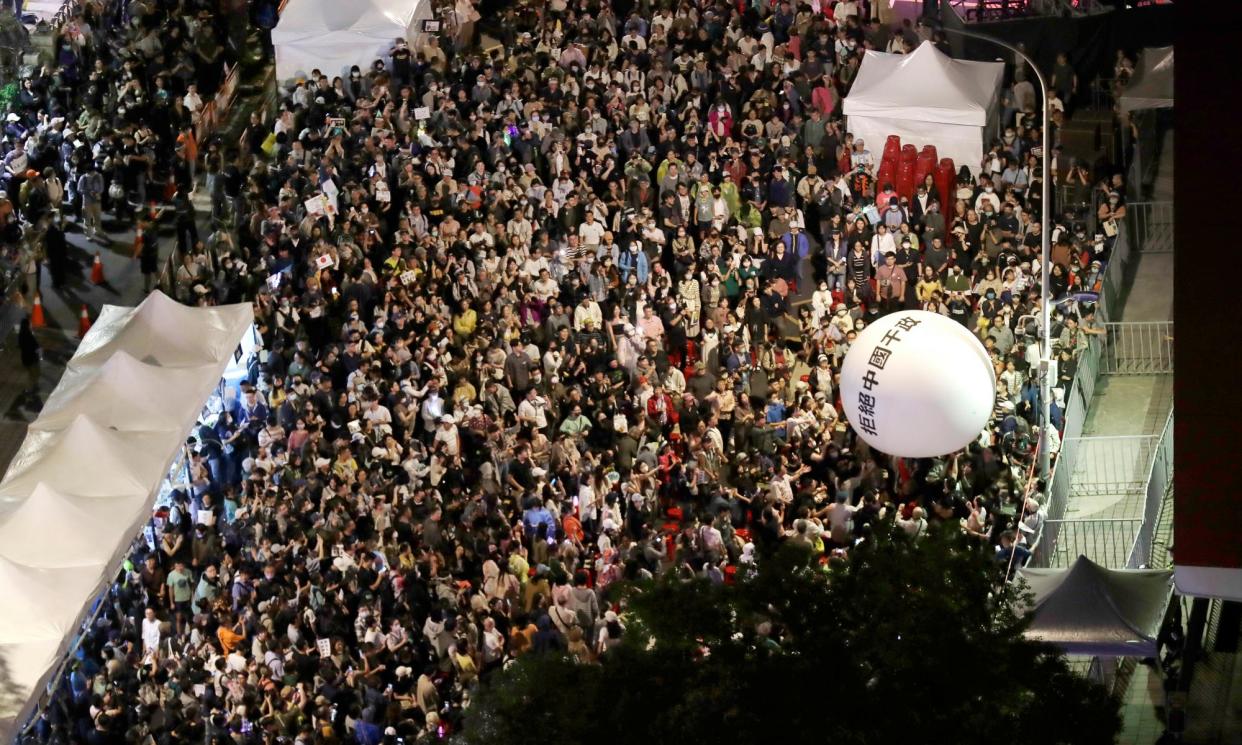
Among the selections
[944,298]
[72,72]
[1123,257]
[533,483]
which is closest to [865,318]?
[944,298]

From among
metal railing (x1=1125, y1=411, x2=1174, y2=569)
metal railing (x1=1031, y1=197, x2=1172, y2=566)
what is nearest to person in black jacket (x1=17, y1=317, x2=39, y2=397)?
metal railing (x1=1031, y1=197, x2=1172, y2=566)

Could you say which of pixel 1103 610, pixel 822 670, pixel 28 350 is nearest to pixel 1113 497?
pixel 1103 610

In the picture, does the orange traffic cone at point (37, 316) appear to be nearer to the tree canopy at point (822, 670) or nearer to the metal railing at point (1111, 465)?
the metal railing at point (1111, 465)

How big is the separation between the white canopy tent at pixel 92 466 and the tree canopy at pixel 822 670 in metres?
11.0

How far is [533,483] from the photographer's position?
26516 millimetres

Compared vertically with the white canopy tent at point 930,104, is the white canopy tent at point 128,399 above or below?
below

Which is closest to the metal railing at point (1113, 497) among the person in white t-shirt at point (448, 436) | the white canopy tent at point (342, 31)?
the person in white t-shirt at point (448, 436)

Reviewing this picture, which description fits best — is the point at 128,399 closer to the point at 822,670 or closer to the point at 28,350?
the point at 28,350

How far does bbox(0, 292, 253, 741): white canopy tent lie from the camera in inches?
982

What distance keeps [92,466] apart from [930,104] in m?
13.7

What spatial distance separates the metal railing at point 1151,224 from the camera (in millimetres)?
29984

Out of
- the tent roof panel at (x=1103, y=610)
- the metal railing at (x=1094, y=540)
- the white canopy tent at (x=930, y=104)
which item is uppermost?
the white canopy tent at (x=930, y=104)

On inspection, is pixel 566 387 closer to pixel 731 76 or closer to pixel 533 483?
pixel 533 483

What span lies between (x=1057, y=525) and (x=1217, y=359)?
22.0 ft
